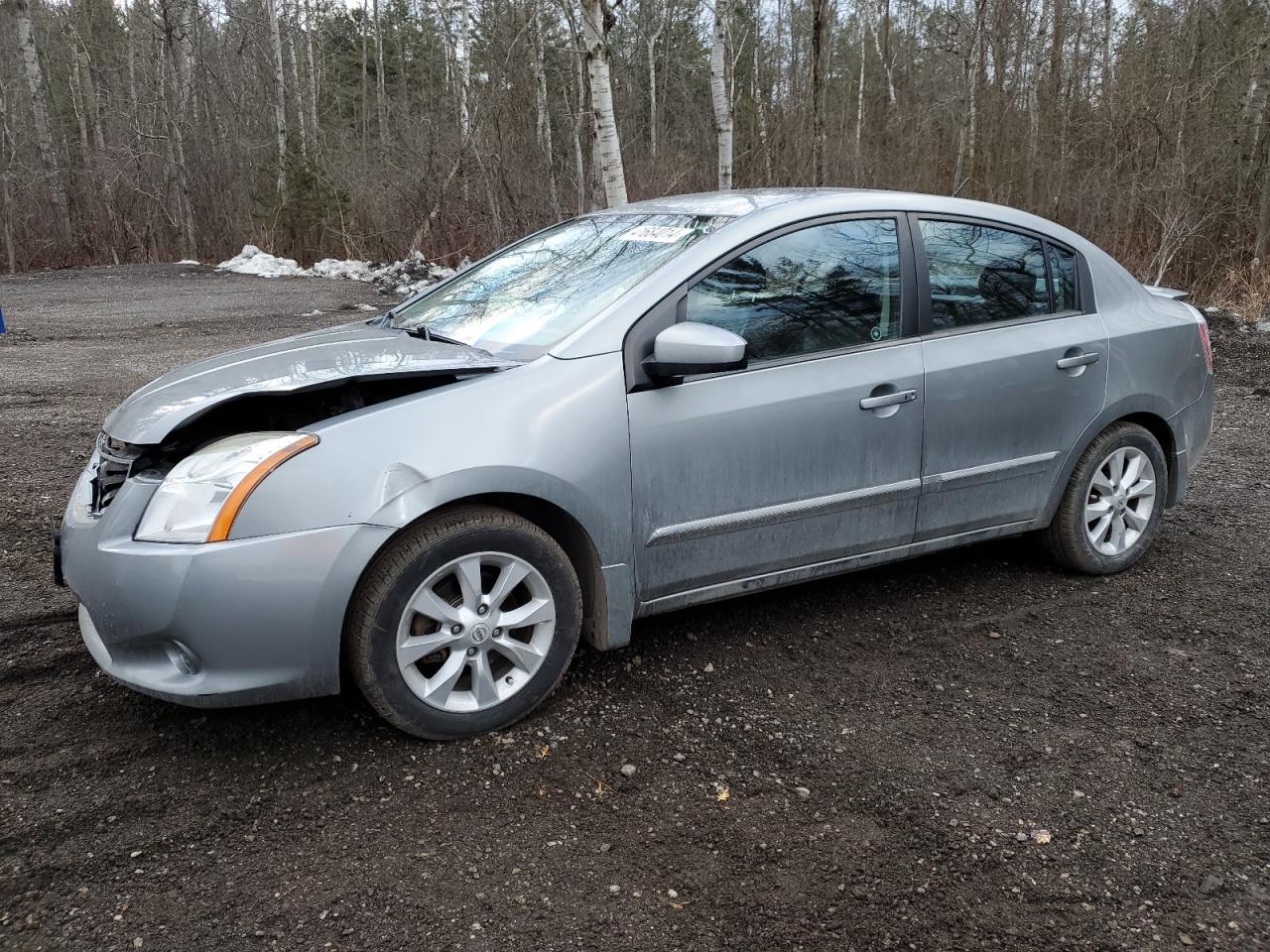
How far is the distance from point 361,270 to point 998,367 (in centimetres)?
1792

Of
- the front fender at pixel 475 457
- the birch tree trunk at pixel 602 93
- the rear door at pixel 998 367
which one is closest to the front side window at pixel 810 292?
the rear door at pixel 998 367

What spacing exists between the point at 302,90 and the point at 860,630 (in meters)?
35.7

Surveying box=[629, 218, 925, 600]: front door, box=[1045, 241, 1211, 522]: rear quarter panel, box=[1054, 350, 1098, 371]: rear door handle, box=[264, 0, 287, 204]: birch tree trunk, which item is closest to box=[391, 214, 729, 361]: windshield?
box=[629, 218, 925, 600]: front door

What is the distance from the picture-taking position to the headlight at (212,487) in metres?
2.93

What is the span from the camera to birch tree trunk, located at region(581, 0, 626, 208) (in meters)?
10.6

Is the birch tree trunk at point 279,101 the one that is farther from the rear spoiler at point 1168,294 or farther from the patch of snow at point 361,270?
the rear spoiler at point 1168,294

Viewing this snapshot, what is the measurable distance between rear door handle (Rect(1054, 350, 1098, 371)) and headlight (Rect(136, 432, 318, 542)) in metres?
2.94

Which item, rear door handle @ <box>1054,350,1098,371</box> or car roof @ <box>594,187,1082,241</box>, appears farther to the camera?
rear door handle @ <box>1054,350,1098,371</box>

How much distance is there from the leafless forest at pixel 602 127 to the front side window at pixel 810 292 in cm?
732

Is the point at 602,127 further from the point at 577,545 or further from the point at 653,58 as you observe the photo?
the point at 653,58

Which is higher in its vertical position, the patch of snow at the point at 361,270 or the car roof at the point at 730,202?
the car roof at the point at 730,202

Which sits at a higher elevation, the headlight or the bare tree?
the bare tree

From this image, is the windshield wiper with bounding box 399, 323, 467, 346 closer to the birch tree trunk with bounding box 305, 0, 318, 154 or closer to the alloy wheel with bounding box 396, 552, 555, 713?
the alloy wheel with bounding box 396, 552, 555, 713

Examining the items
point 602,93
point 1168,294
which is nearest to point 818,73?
point 602,93
